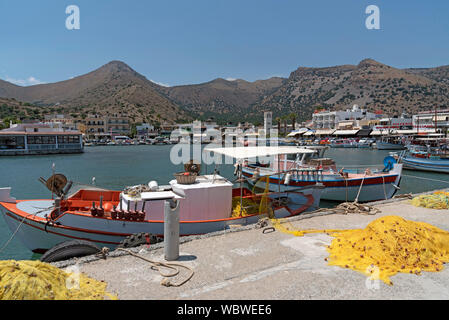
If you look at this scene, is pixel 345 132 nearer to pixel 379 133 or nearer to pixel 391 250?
pixel 379 133

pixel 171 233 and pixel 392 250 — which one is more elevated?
pixel 171 233

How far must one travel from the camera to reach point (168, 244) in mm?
5945

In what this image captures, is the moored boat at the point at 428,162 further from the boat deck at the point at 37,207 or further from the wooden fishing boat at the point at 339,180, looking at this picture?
the boat deck at the point at 37,207

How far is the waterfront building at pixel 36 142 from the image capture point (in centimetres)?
6569

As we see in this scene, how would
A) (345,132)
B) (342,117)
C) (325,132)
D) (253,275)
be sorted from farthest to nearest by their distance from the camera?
1. (342,117)
2. (325,132)
3. (345,132)
4. (253,275)

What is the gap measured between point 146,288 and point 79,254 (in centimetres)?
283

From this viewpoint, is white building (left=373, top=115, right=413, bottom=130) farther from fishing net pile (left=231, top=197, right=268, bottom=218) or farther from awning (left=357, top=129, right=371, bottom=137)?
fishing net pile (left=231, top=197, right=268, bottom=218)

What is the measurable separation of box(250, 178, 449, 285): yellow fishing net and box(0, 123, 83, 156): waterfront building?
251 feet

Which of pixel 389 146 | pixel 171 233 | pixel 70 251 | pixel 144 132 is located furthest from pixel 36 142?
pixel 389 146

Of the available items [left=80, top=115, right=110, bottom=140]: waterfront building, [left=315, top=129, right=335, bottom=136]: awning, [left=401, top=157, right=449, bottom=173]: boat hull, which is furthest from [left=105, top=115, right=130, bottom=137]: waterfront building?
[left=401, top=157, right=449, bottom=173]: boat hull

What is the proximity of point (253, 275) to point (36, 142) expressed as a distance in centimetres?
7770

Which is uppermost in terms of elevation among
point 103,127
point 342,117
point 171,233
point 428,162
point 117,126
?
point 342,117

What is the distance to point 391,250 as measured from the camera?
5723 millimetres
